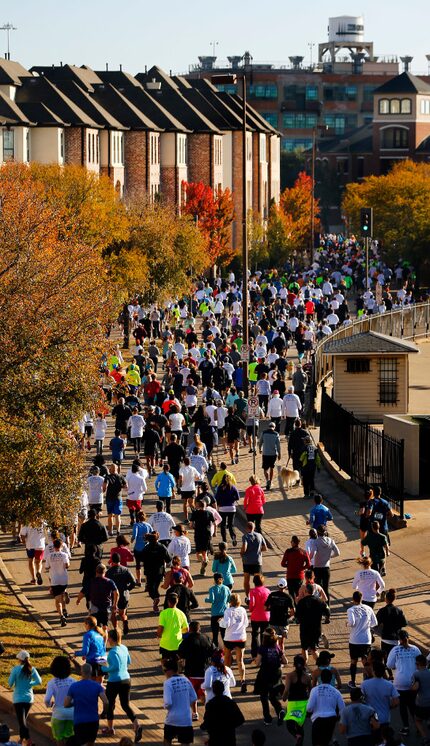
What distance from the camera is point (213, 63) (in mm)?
191250

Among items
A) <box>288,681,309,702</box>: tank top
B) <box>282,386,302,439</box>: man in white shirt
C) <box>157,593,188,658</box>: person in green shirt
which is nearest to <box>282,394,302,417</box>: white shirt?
<box>282,386,302,439</box>: man in white shirt

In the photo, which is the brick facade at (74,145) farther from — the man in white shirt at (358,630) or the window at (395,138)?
the window at (395,138)

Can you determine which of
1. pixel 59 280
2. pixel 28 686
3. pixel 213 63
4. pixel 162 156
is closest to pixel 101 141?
pixel 162 156

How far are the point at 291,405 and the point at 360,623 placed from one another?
17523mm

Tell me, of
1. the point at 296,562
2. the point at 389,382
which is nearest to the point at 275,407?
the point at 389,382

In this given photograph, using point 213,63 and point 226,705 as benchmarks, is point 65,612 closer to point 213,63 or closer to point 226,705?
point 226,705

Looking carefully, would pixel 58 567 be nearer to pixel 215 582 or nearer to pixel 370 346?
pixel 215 582

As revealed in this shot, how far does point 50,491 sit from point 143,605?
8.47ft

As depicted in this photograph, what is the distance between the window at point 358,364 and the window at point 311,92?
145945 millimetres

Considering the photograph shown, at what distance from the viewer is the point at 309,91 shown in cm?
18075

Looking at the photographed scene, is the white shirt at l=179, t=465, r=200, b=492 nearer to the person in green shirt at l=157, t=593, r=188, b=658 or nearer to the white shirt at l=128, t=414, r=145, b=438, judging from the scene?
the white shirt at l=128, t=414, r=145, b=438

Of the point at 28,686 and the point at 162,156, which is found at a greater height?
the point at 162,156

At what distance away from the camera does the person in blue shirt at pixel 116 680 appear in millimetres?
16359

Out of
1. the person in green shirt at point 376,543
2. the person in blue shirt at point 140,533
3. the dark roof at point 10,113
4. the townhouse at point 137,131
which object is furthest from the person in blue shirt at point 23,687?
the dark roof at point 10,113
